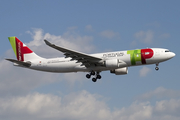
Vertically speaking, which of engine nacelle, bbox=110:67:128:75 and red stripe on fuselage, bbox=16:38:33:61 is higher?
red stripe on fuselage, bbox=16:38:33:61

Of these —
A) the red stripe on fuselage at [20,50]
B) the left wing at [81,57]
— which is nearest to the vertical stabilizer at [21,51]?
the red stripe on fuselage at [20,50]

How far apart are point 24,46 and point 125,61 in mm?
18843

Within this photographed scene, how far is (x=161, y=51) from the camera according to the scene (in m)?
50.5

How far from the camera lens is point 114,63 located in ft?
164

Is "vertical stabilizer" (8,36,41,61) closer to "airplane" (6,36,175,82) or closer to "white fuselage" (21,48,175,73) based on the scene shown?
"airplane" (6,36,175,82)

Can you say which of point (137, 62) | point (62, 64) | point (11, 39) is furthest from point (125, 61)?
point (11, 39)

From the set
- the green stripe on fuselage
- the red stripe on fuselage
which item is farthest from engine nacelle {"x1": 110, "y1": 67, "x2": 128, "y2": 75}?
the red stripe on fuselage

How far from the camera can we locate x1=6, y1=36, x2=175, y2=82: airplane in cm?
4988

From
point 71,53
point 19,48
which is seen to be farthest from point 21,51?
point 71,53

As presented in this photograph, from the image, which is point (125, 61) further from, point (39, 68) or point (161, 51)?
point (39, 68)

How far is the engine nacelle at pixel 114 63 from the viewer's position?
4988cm

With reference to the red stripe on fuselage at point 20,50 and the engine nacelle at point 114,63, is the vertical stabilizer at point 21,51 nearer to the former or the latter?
the red stripe on fuselage at point 20,50

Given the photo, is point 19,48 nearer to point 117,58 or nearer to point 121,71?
point 121,71

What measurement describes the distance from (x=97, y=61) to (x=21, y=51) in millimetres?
15019
